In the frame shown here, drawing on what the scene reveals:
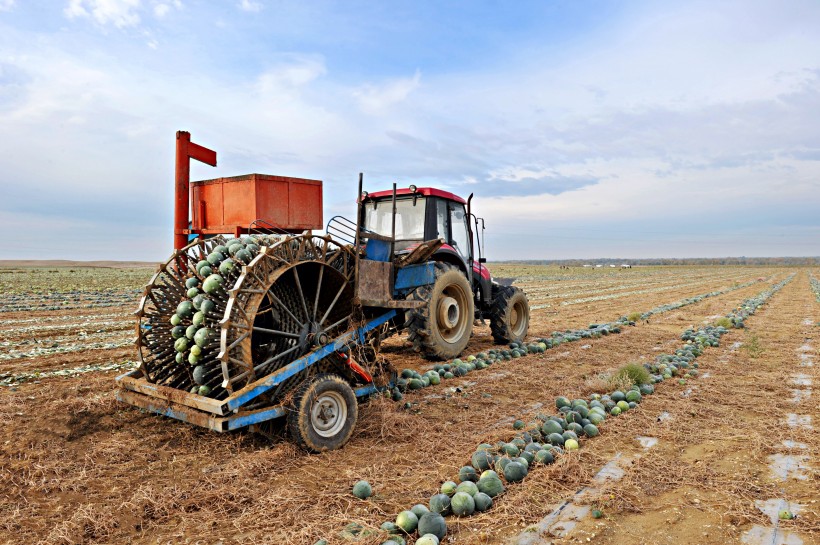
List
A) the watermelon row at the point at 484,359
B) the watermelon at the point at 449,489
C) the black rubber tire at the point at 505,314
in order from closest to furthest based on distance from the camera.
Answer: the watermelon at the point at 449,489, the watermelon row at the point at 484,359, the black rubber tire at the point at 505,314

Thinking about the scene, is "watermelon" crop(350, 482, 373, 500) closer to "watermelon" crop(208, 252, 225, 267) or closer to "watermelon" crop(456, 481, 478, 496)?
"watermelon" crop(456, 481, 478, 496)

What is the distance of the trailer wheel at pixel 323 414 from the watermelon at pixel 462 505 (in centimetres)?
169

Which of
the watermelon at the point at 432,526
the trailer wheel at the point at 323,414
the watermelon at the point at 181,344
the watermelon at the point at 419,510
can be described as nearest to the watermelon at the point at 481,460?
the watermelon at the point at 419,510

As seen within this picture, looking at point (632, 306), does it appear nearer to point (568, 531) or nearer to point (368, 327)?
point (368, 327)

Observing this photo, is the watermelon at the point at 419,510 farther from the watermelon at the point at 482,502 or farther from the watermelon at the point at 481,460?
the watermelon at the point at 481,460

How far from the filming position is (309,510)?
4.01 metres

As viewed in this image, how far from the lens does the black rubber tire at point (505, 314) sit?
1104 centimetres

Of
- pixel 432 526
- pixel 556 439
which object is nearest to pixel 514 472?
pixel 556 439

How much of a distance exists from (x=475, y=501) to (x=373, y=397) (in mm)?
2958

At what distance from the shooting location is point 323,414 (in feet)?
17.5

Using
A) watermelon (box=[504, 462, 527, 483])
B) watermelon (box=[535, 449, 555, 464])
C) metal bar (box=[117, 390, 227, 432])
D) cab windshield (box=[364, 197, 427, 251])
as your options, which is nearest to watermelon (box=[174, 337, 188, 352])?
metal bar (box=[117, 390, 227, 432])

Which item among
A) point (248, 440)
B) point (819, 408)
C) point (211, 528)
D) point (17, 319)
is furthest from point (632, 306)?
point (17, 319)

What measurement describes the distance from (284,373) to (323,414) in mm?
591

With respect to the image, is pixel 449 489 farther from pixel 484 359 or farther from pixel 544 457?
pixel 484 359
